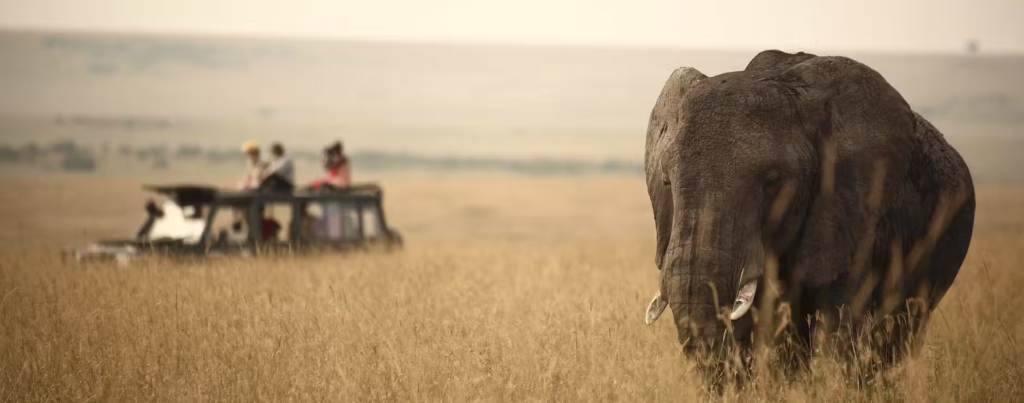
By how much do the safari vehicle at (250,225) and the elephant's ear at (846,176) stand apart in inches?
310

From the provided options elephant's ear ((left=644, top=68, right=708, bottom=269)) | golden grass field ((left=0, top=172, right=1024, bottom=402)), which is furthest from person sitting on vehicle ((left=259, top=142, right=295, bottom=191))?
elephant's ear ((left=644, top=68, right=708, bottom=269))

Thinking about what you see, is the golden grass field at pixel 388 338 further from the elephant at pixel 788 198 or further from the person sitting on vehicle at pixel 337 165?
the person sitting on vehicle at pixel 337 165

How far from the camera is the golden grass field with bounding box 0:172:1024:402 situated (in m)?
6.37

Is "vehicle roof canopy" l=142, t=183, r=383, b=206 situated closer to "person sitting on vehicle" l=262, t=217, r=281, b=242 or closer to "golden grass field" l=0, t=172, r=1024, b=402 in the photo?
"person sitting on vehicle" l=262, t=217, r=281, b=242

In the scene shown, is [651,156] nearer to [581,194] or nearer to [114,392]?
[114,392]

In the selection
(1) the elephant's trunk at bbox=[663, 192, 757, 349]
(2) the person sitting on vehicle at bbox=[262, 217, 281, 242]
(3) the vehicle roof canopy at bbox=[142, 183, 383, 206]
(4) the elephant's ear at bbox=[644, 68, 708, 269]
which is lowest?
(2) the person sitting on vehicle at bbox=[262, 217, 281, 242]

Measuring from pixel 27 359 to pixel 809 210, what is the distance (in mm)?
4961

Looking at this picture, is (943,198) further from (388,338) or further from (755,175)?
(388,338)

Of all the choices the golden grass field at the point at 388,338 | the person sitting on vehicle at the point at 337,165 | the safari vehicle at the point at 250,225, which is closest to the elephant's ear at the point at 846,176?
the golden grass field at the point at 388,338

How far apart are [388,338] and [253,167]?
29.1 feet

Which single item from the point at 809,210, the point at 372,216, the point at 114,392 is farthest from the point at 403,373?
the point at 372,216

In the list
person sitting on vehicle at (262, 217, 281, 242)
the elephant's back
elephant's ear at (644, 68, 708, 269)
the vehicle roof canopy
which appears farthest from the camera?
person sitting on vehicle at (262, 217, 281, 242)

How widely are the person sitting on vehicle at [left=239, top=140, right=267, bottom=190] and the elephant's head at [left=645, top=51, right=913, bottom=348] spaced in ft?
33.8

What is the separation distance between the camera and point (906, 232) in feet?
21.1
